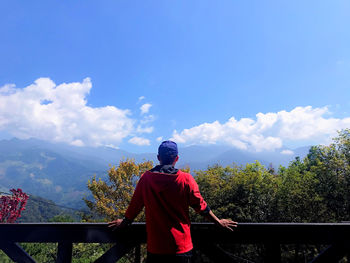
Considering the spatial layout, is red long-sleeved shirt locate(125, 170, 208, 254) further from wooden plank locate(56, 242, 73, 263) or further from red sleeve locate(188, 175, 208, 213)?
wooden plank locate(56, 242, 73, 263)

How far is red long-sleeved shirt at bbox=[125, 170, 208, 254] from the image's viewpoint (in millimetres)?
1767

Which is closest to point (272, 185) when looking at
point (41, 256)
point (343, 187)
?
point (343, 187)

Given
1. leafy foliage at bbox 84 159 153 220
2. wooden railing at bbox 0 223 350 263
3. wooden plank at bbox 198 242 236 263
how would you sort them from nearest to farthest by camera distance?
1. wooden railing at bbox 0 223 350 263
2. wooden plank at bbox 198 242 236 263
3. leafy foliage at bbox 84 159 153 220

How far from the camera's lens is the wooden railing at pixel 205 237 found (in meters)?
1.76

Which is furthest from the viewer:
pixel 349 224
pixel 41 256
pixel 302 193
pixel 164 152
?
pixel 41 256

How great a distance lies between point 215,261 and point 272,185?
68.5 ft

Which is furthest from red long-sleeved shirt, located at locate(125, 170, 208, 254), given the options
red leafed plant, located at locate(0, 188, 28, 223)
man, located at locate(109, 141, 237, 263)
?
red leafed plant, located at locate(0, 188, 28, 223)

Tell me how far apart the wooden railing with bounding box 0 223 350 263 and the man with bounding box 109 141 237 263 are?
113 mm

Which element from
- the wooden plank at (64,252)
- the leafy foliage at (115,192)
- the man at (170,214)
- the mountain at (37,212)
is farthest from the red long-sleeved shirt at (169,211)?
the mountain at (37,212)

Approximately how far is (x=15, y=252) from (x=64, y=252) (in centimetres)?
42

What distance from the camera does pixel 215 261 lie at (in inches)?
73.7

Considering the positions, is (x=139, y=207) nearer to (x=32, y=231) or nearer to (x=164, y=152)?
(x=164, y=152)

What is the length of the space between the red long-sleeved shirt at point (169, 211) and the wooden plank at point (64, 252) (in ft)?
2.29

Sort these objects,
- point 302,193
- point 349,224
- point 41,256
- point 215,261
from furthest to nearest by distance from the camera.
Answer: point 41,256
point 302,193
point 215,261
point 349,224
